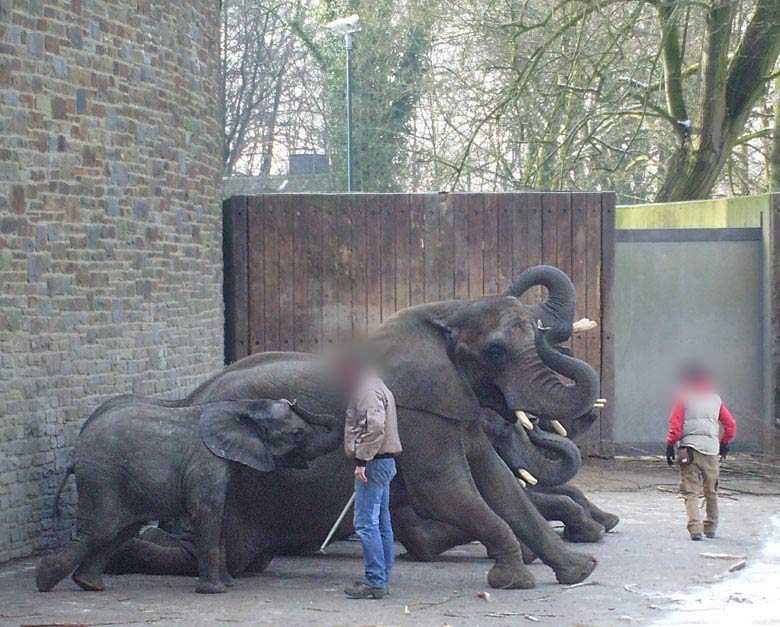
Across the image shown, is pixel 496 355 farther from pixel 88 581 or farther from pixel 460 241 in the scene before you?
pixel 460 241

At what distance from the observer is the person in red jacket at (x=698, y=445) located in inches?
443

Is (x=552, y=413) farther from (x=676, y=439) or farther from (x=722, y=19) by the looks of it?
(x=722, y=19)

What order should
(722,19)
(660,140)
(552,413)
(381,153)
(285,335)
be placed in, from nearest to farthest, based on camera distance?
(552,413) → (285,335) → (722,19) → (660,140) → (381,153)

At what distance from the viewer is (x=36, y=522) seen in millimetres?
10695

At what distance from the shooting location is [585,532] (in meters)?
11.0

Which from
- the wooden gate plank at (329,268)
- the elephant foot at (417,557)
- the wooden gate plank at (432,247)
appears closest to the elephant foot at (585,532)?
the elephant foot at (417,557)

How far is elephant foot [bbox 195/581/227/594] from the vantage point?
9.08 m

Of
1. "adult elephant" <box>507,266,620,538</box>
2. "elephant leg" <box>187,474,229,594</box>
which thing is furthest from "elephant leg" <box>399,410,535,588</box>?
Answer: "elephant leg" <box>187,474,229,594</box>

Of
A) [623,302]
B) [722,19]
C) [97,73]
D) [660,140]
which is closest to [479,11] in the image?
[722,19]

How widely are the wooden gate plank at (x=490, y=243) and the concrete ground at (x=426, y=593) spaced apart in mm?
4347

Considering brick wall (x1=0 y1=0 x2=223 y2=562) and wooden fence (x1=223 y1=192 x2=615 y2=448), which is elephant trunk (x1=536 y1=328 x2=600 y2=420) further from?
wooden fence (x1=223 y1=192 x2=615 y2=448)

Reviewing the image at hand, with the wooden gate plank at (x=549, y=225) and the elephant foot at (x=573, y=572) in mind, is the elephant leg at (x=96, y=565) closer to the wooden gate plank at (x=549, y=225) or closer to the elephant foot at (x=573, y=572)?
the elephant foot at (x=573, y=572)

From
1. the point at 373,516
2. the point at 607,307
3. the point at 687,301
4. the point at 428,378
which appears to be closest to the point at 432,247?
the point at 607,307

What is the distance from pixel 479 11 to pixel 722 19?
144 inches
